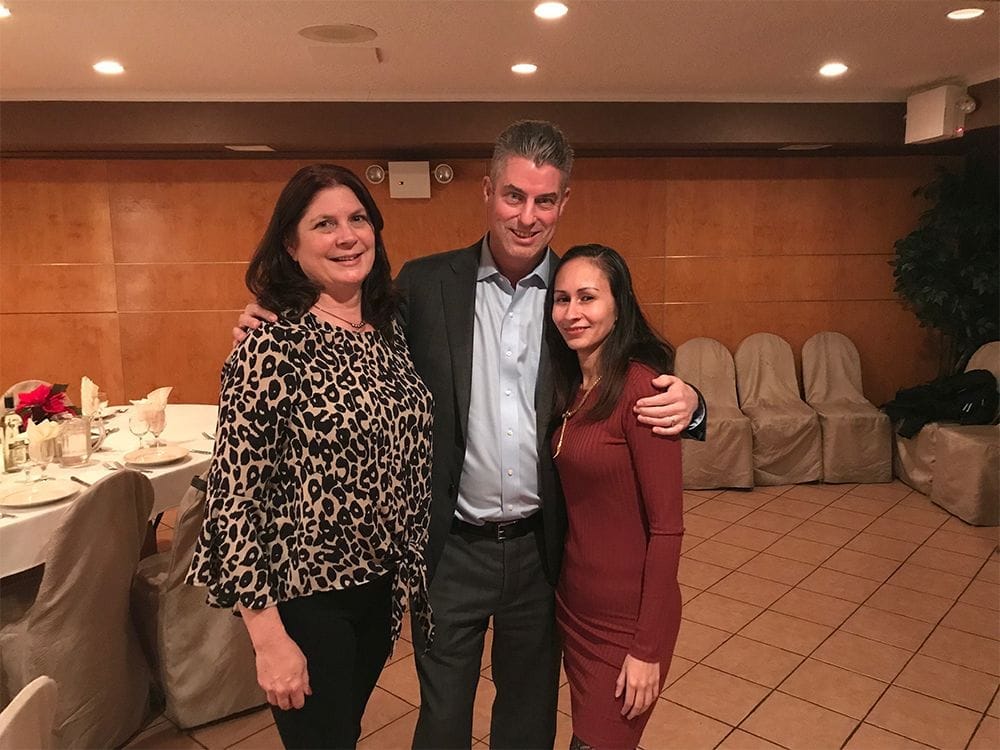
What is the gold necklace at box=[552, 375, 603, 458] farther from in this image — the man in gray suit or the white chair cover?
the white chair cover

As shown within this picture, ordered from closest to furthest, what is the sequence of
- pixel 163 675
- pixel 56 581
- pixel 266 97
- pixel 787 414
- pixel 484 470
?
pixel 484 470, pixel 56 581, pixel 163 675, pixel 266 97, pixel 787 414

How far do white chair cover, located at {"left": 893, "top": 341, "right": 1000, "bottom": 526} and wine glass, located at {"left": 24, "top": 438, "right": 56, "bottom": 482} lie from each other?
483 cm

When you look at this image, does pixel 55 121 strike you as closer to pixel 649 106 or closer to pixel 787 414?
pixel 649 106

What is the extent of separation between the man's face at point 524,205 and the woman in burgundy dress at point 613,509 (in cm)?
10

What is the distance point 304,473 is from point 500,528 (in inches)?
21.1

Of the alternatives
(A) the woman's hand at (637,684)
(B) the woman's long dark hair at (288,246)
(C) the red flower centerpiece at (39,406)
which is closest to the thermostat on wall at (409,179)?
(C) the red flower centerpiece at (39,406)

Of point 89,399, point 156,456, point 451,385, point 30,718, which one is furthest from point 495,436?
point 89,399

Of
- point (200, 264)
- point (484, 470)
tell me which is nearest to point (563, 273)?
point (484, 470)

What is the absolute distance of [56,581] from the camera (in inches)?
91.4

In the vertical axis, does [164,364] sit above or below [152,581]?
above

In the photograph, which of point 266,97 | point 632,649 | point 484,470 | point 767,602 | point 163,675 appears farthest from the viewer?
point 266,97

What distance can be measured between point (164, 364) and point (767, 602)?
14.8 ft

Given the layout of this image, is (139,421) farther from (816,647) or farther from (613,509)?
(816,647)

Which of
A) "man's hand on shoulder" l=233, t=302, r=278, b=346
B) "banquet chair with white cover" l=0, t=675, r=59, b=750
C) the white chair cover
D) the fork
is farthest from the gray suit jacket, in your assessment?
the white chair cover
